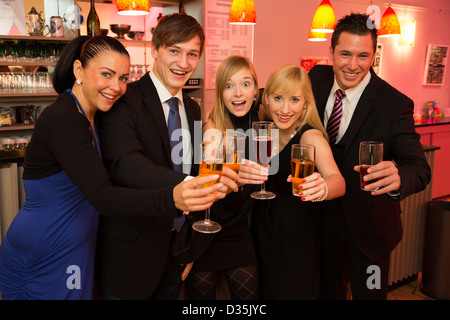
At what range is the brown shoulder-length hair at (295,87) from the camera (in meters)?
2.08

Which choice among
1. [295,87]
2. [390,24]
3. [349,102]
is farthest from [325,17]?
[295,87]

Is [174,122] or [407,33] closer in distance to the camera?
[174,122]

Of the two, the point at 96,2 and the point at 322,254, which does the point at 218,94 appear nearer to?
the point at 322,254

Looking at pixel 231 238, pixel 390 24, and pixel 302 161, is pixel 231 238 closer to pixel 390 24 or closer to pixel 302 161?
pixel 302 161

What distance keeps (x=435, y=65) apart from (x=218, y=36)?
4.89 m

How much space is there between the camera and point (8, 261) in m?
1.65

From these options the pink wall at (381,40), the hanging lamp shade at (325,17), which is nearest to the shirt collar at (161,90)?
the hanging lamp shade at (325,17)

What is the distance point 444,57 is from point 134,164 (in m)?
8.25

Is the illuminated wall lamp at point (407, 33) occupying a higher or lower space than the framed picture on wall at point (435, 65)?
higher

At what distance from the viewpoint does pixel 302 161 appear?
5.49 feet

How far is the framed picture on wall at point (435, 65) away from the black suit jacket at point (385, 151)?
6.50 meters

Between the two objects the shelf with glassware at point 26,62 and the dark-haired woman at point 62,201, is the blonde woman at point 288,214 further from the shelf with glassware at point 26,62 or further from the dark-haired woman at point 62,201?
the shelf with glassware at point 26,62

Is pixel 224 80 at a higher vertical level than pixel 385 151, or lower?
higher

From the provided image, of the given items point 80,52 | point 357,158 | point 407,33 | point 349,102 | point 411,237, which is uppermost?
point 407,33
